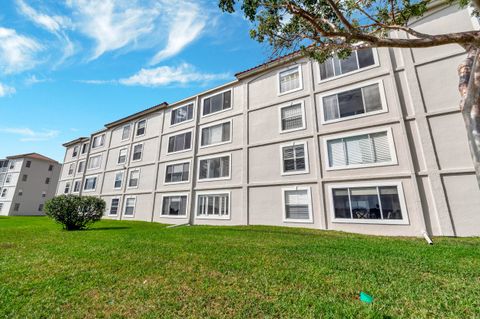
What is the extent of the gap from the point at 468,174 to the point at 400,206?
3162mm

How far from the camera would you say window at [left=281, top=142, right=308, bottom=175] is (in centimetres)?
1485

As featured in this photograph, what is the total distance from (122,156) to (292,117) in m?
21.5

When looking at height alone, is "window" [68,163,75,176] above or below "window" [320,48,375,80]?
below

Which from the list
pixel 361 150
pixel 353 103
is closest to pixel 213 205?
pixel 361 150

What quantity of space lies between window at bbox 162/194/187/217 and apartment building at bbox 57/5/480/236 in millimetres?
100

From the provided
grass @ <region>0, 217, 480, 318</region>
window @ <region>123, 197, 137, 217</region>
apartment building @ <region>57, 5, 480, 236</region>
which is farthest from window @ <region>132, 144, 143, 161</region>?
grass @ <region>0, 217, 480, 318</region>

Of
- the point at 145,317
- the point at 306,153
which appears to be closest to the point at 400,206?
the point at 306,153

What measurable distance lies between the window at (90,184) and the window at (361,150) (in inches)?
1148

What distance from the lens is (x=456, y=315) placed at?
11.4 ft

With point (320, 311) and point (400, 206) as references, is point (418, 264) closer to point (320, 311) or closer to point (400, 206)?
point (320, 311)

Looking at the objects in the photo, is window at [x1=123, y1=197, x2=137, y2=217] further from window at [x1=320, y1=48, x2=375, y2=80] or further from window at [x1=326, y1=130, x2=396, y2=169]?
window at [x1=320, y1=48, x2=375, y2=80]

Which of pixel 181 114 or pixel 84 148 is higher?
pixel 181 114

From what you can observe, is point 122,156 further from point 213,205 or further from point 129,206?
point 213,205

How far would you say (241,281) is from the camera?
5.04 m
